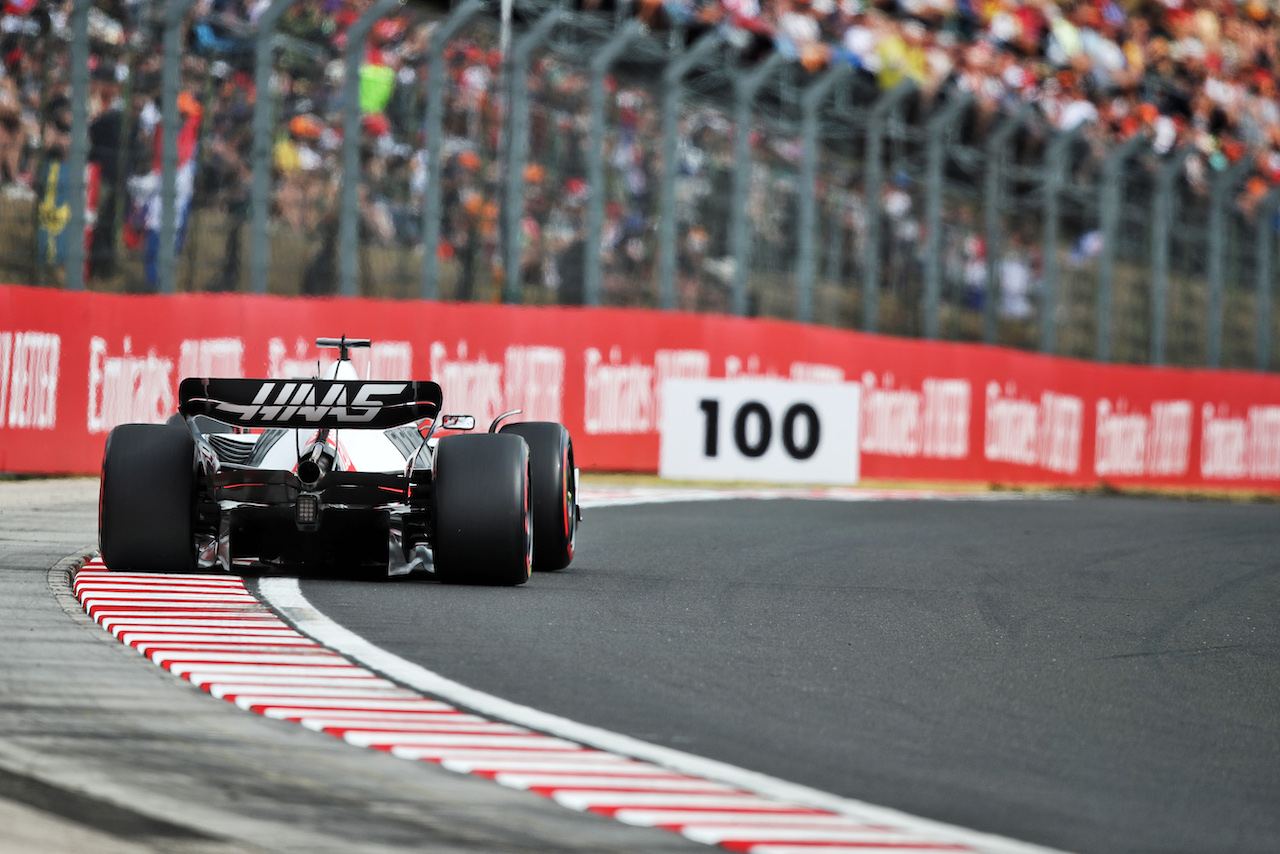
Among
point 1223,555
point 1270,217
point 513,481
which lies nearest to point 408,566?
point 513,481

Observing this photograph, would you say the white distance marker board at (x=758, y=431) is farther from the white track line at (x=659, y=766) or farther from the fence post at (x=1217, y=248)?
the white track line at (x=659, y=766)

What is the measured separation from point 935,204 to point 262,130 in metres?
7.90

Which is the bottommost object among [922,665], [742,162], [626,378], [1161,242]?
[922,665]

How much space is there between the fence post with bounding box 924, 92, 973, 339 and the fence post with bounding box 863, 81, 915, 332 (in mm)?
718

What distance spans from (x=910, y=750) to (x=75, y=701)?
82.2 inches

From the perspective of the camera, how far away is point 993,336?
2034 cm

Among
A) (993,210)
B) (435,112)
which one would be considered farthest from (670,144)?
(993,210)

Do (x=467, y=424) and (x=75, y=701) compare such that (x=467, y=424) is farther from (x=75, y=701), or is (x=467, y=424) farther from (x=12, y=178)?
(x=12, y=178)

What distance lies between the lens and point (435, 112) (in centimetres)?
1552

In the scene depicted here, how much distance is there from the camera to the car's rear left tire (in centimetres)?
697

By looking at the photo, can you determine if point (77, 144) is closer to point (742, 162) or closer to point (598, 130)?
point (598, 130)

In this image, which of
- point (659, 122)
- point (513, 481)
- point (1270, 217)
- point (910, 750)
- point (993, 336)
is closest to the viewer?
point (910, 750)

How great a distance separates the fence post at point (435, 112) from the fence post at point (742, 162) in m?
2.93

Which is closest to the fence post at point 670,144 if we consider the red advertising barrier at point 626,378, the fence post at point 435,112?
the red advertising barrier at point 626,378
